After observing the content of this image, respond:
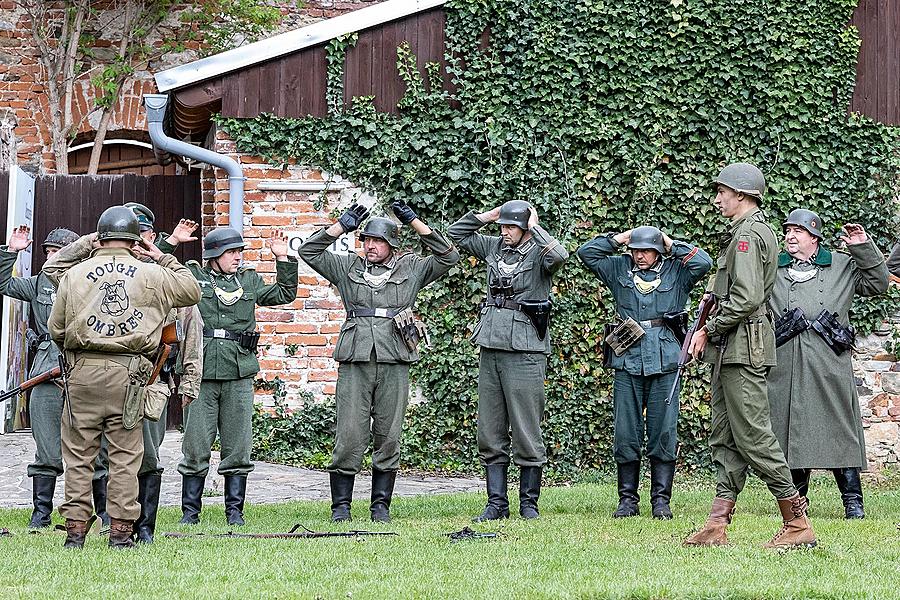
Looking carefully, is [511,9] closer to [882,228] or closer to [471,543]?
[882,228]

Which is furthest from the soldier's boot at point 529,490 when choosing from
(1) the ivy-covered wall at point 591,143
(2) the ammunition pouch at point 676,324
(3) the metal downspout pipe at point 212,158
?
(3) the metal downspout pipe at point 212,158

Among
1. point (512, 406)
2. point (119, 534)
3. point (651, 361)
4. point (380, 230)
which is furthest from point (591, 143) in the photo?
point (119, 534)

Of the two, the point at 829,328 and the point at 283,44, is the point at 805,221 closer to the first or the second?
the point at 829,328

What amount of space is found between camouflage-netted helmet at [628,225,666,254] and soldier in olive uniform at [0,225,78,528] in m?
3.93

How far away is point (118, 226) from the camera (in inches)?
253

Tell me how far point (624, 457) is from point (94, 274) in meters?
3.79

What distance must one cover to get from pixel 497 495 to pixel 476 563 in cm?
194

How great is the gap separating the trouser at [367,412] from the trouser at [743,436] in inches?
88.6

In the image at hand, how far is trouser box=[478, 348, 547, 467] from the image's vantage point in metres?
7.85

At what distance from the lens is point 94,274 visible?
6332mm

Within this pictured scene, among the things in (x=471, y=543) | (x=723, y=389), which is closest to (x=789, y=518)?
(x=723, y=389)

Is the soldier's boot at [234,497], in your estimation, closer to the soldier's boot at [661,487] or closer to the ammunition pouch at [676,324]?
the soldier's boot at [661,487]

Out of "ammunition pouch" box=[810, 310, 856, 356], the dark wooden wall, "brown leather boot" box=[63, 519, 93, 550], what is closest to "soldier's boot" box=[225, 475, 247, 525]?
"brown leather boot" box=[63, 519, 93, 550]

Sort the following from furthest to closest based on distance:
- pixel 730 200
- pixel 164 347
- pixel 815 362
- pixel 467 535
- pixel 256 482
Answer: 1. pixel 256 482
2. pixel 815 362
3. pixel 467 535
4. pixel 730 200
5. pixel 164 347
